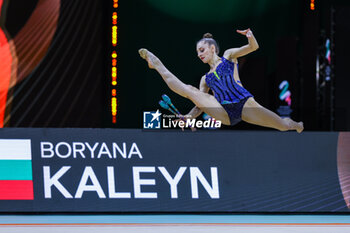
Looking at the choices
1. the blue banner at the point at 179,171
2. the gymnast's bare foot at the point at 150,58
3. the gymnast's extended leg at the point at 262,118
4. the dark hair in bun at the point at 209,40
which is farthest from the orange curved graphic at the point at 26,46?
A: the gymnast's extended leg at the point at 262,118

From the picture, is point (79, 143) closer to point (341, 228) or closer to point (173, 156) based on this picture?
point (173, 156)

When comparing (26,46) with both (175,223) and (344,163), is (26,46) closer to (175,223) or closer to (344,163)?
(175,223)

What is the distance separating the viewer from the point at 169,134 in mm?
6832

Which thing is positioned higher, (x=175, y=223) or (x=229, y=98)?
(x=229, y=98)

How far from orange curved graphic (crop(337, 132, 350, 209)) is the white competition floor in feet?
1.06

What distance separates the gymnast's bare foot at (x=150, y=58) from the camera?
8102 mm

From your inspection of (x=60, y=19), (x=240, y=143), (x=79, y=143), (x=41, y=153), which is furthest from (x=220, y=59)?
(x=60, y=19)

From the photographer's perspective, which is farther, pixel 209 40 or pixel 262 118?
pixel 209 40

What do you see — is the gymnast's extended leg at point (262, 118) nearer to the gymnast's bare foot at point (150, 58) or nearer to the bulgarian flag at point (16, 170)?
the gymnast's bare foot at point (150, 58)

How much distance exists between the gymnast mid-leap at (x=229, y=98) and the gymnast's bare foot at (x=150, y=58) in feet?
2.63

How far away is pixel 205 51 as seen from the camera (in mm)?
7668

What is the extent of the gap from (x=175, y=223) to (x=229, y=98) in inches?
80.7

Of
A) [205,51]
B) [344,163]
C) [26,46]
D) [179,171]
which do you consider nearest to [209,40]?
[205,51]

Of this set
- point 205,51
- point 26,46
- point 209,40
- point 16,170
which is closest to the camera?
point 16,170
